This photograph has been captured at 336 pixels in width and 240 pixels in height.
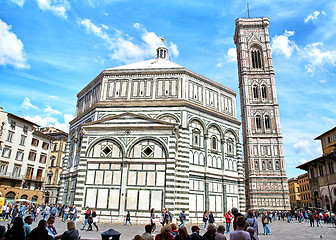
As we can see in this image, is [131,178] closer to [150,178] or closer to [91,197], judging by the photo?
[150,178]

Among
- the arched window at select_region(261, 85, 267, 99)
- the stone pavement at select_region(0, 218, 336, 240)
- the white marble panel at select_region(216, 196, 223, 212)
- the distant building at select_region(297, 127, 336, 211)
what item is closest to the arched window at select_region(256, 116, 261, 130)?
the arched window at select_region(261, 85, 267, 99)

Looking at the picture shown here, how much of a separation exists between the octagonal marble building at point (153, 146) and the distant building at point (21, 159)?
12992 millimetres

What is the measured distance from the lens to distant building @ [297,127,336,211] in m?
33.1

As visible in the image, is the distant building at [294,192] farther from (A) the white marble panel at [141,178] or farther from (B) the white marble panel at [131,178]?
(B) the white marble panel at [131,178]

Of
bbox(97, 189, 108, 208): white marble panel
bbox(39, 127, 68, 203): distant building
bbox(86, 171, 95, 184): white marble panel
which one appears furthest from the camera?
bbox(39, 127, 68, 203): distant building

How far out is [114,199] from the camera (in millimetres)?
17641

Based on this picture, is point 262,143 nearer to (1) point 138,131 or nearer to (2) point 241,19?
(2) point 241,19

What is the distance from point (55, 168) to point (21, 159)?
867 cm

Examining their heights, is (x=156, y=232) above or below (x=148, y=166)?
below

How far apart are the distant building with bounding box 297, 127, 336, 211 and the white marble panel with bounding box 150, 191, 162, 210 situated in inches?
971

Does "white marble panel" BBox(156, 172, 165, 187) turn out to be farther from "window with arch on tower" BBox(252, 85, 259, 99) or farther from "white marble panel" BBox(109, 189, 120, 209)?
"window with arch on tower" BBox(252, 85, 259, 99)

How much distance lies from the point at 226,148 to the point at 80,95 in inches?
671

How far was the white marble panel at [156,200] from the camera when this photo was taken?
17.2 meters

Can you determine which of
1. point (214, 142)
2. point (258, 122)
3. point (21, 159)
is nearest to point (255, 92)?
point (258, 122)
